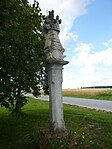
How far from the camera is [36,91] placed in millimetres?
18750

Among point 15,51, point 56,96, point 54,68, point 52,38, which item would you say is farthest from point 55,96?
point 15,51

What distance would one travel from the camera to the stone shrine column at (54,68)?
1083cm

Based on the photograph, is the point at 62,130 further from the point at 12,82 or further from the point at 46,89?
the point at 46,89

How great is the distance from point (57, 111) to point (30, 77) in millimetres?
4238

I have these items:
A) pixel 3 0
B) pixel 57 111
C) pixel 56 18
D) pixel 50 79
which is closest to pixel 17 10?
pixel 3 0

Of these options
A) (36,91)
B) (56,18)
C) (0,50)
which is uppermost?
(56,18)

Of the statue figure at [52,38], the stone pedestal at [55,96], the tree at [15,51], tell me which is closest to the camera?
the stone pedestal at [55,96]

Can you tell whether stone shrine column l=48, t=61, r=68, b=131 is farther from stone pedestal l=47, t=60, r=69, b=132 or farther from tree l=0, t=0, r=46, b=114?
tree l=0, t=0, r=46, b=114

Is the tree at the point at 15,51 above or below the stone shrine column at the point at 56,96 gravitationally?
above

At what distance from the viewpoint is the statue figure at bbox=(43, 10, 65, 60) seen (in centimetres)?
1107

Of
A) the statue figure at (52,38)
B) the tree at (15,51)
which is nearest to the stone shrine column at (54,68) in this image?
the statue figure at (52,38)

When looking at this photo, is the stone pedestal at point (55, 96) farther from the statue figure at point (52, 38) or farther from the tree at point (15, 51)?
the tree at point (15, 51)

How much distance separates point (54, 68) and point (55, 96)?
95 cm

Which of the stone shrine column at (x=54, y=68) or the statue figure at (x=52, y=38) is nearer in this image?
the stone shrine column at (x=54, y=68)
